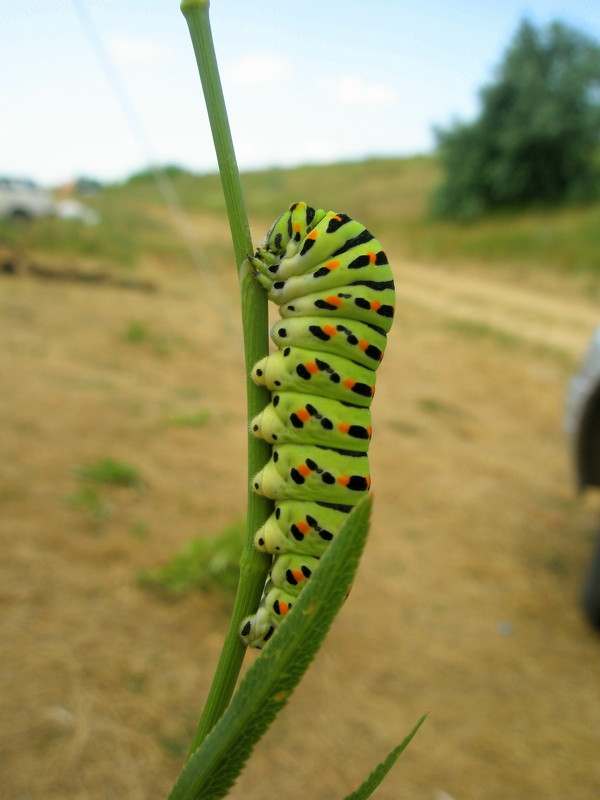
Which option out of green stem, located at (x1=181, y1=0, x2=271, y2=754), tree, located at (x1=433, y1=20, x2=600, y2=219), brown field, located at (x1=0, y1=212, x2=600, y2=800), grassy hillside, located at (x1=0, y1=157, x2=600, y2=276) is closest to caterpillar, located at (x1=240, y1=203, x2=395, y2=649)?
green stem, located at (x1=181, y1=0, x2=271, y2=754)

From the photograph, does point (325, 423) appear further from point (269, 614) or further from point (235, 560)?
point (235, 560)

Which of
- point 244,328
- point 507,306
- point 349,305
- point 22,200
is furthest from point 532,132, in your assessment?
point 244,328

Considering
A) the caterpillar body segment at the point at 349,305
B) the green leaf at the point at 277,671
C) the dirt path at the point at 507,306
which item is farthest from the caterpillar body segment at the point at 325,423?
the dirt path at the point at 507,306

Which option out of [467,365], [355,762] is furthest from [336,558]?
[467,365]

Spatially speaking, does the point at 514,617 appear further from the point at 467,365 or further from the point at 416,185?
the point at 416,185

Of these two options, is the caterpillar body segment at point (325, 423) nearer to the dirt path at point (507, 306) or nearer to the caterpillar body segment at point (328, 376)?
the caterpillar body segment at point (328, 376)

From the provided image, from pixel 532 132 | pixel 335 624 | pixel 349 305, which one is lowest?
pixel 335 624

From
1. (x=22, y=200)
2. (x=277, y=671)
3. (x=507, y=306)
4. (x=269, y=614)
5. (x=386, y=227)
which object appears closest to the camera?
(x=277, y=671)

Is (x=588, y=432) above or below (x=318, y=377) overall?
below
